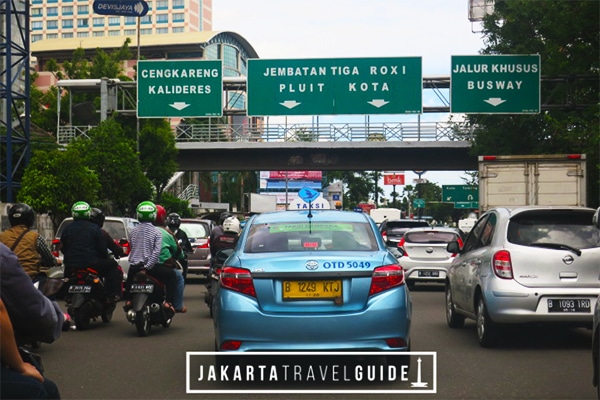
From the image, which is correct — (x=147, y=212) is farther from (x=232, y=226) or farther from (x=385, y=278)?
(x=385, y=278)

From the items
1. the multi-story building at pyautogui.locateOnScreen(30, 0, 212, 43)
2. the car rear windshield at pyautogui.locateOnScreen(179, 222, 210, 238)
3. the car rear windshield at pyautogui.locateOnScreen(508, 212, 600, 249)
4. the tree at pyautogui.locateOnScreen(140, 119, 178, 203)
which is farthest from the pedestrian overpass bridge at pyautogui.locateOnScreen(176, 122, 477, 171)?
the multi-story building at pyautogui.locateOnScreen(30, 0, 212, 43)

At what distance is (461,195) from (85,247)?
7060 centimetres

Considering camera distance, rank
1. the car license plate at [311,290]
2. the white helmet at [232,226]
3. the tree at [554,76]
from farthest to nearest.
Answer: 1. the tree at [554,76]
2. the white helmet at [232,226]
3. the car license plate at [311,290]

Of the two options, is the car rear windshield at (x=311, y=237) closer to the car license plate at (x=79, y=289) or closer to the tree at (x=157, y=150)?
the car license plate at (x=79, y=289)

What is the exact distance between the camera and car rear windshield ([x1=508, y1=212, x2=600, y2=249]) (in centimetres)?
1097

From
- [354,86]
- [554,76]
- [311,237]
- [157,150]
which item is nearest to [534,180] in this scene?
[554,76]

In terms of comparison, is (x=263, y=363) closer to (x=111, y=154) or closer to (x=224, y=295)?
(x=224, y=295)

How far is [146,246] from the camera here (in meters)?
12.5

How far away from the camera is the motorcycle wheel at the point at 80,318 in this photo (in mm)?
13309

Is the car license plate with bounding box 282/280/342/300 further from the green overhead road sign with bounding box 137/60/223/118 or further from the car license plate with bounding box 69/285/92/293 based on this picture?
the green overhead road sign with bounding box 137/60/223/118

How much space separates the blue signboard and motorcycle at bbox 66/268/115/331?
61.6 metres

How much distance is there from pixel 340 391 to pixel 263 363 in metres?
0.79

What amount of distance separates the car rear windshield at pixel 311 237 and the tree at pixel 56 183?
23.8 m

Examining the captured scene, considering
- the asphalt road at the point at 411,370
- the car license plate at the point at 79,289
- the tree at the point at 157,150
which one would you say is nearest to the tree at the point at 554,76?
the tree at the point at 157,150
